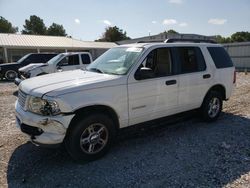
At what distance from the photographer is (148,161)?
4.12 m

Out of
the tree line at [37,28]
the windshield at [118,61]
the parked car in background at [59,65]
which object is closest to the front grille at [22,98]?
the windshield at [118,61]

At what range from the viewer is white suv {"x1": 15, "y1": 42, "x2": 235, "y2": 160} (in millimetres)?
3695

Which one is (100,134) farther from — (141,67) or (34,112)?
A: (141,67)

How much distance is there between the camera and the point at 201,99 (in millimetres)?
5758

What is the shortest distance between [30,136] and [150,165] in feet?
6.43

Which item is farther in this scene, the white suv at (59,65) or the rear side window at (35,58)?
the rear side window at (35,58)

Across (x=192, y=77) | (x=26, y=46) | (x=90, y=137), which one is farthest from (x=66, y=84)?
(x=26, y=46)

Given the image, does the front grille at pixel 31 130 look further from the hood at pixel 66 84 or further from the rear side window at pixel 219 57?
the rear side window at pixel 219 57

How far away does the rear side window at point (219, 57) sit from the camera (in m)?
6.02

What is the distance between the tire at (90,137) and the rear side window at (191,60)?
215 cm

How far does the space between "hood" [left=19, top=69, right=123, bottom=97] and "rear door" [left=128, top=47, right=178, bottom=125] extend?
449 mm

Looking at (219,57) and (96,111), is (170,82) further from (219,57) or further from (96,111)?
(219,57)

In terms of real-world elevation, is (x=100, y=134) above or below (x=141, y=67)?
below

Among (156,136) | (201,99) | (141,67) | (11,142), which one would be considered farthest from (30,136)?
(201,99)
